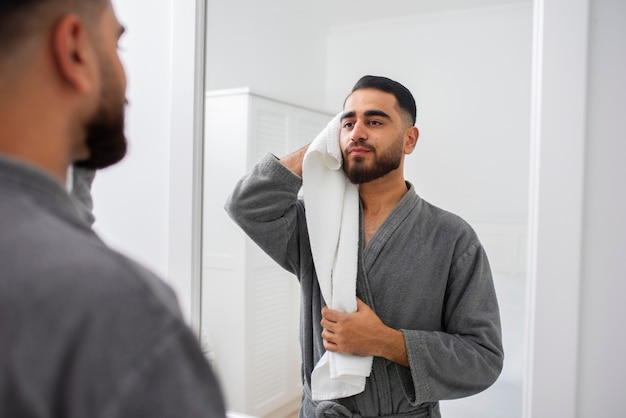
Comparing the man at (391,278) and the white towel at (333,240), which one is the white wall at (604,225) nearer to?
the man at (391,278)

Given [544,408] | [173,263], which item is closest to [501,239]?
[544,408]

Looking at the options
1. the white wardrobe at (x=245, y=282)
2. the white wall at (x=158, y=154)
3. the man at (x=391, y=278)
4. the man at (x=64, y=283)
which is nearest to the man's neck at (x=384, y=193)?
the man at (x=391, y=278)

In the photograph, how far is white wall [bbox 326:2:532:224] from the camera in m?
0.94

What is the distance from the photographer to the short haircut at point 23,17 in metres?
0.40

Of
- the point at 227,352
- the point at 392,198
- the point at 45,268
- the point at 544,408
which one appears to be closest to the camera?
the point at 45,268

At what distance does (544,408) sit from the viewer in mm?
907

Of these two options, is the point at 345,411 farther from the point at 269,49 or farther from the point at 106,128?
the point at 269,49

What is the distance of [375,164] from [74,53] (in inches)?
26.3

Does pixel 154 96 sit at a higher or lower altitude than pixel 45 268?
higher

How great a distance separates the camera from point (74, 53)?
0.42 meters

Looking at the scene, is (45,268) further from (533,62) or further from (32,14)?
(533,62)

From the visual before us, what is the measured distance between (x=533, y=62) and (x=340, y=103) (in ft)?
1.30

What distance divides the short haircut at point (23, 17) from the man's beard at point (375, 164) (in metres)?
0.67

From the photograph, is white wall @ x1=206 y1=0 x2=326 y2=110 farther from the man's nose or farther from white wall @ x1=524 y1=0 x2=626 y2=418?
white wall @ x1=524 y1=0 x2=626 y2=418
